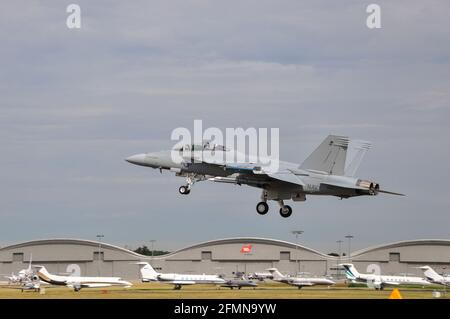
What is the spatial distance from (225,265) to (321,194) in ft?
275

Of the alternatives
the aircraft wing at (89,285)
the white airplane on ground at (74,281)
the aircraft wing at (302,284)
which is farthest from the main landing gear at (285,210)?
the aircraft wing at (302,284)

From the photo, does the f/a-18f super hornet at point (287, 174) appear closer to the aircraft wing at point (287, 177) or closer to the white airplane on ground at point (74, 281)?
the aircraft wing at point (287, 177)

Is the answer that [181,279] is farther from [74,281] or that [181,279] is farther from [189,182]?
[189,182]

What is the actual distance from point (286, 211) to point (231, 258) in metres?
82.4

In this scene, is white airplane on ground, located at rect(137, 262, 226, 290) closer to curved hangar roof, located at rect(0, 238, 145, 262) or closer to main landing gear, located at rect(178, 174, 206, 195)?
curved hangar roof, located at rect(0, 238, 145, 262)

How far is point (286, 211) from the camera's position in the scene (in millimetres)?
67188

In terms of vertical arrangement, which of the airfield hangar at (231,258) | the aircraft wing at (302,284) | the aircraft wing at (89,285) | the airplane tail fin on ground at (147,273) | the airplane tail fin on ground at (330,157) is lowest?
the aircraft wing at (89,285)

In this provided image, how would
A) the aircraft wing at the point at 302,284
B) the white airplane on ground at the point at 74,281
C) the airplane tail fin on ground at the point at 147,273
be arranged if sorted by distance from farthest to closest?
the airplane tail fin on ground at the point at 147,273
the aircraft wing at the point at 302,284
the white airplane on ground at the point at 74,281

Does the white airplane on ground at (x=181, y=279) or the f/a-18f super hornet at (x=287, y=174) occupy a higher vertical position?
the f/a-18f super hornet at (x=287, y=174)

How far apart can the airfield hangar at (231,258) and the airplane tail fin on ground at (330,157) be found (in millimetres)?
82213

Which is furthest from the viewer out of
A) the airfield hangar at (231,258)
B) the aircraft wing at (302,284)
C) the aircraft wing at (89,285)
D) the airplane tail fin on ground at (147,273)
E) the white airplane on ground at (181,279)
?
the airfield hangar at (231,258)

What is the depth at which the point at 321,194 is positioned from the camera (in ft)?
214

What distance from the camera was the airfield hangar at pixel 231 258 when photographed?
484 ft

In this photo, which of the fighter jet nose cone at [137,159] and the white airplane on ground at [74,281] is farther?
the white airplane on ground at [74,281]
